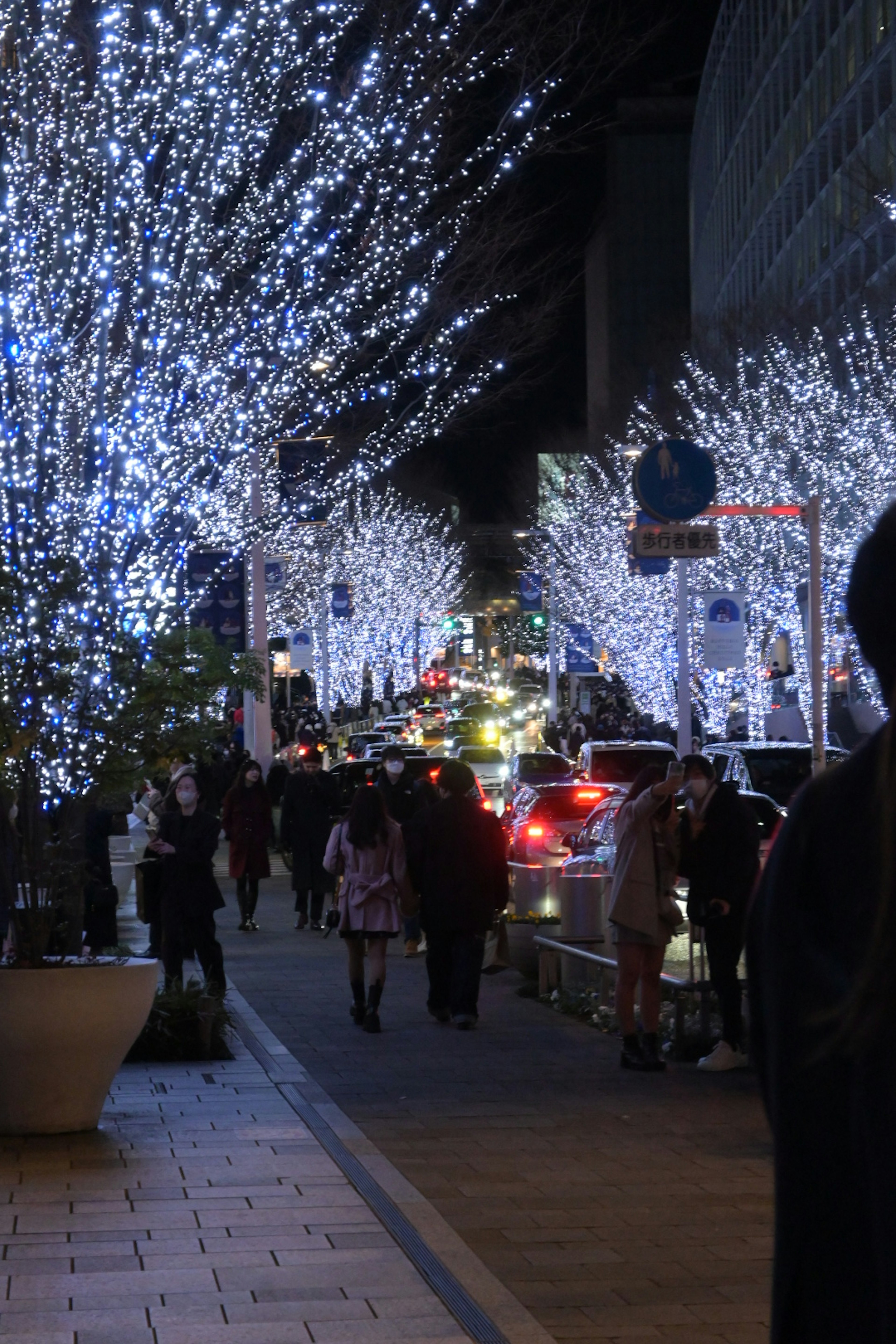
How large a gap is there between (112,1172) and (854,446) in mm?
26942

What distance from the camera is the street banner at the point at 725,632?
26750 millimetres

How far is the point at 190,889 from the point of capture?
12727mm

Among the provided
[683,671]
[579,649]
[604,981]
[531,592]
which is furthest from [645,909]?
[531,592]

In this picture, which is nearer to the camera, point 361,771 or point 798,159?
point 361,771

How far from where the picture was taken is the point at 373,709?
74688 millimetres

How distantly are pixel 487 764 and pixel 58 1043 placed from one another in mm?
31292

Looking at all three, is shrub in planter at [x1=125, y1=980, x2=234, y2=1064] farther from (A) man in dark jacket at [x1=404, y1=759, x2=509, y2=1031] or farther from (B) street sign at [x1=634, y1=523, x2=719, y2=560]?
(B) street sign at [x1=634, y1=523, x2=719, y2=560]

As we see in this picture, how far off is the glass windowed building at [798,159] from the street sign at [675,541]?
720cm

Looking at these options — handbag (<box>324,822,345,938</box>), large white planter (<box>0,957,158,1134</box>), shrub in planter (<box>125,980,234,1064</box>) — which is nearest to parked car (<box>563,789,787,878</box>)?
handbag (<box>324,822,345,938</box>)

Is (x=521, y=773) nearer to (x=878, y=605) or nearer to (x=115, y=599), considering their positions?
(x=115, y=599)

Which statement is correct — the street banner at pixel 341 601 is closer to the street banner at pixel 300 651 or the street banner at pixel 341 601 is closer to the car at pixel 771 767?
the street banner at pixel 300 651

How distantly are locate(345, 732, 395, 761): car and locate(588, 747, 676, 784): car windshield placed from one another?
509 inches

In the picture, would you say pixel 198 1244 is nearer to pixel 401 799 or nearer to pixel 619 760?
pixel 401 799

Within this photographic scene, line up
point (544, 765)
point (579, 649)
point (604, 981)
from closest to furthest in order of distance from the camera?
point (604, 981), point (544, 765), point (579, 649)
